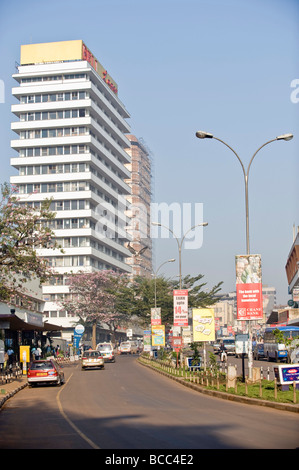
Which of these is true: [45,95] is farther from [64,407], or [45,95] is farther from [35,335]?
[64,407]

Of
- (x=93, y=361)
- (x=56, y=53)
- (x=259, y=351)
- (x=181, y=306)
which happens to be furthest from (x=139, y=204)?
(x=181, y=306)

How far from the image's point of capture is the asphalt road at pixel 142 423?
1221 cm

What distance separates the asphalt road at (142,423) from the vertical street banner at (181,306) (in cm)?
1456

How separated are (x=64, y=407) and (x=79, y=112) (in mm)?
97150

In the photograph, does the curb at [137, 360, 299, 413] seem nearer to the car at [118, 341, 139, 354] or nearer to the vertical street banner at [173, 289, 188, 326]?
the vertical street banner at [173, 289, 188, 326]

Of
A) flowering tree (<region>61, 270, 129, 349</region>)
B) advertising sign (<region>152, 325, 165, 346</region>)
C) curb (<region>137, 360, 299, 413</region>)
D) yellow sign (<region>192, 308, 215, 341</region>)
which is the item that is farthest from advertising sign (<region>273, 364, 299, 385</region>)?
flowering tree (<region>61, 270, 129, 349</region>)

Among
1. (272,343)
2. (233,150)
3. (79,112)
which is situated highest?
(79,112)

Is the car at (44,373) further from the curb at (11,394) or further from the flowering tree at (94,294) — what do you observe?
the flowering tree at (94,294)

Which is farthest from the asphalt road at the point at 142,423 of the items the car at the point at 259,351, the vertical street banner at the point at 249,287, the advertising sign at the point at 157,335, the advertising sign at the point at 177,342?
the car at the point at 259,351

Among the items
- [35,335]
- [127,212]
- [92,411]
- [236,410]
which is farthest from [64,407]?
[127,212]

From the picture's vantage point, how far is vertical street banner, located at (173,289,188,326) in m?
40.7

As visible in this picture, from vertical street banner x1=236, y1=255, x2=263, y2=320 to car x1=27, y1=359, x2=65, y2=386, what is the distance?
40.5 feet

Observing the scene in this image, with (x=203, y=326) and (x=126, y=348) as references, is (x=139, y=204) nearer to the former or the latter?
(x=126, y=348)
